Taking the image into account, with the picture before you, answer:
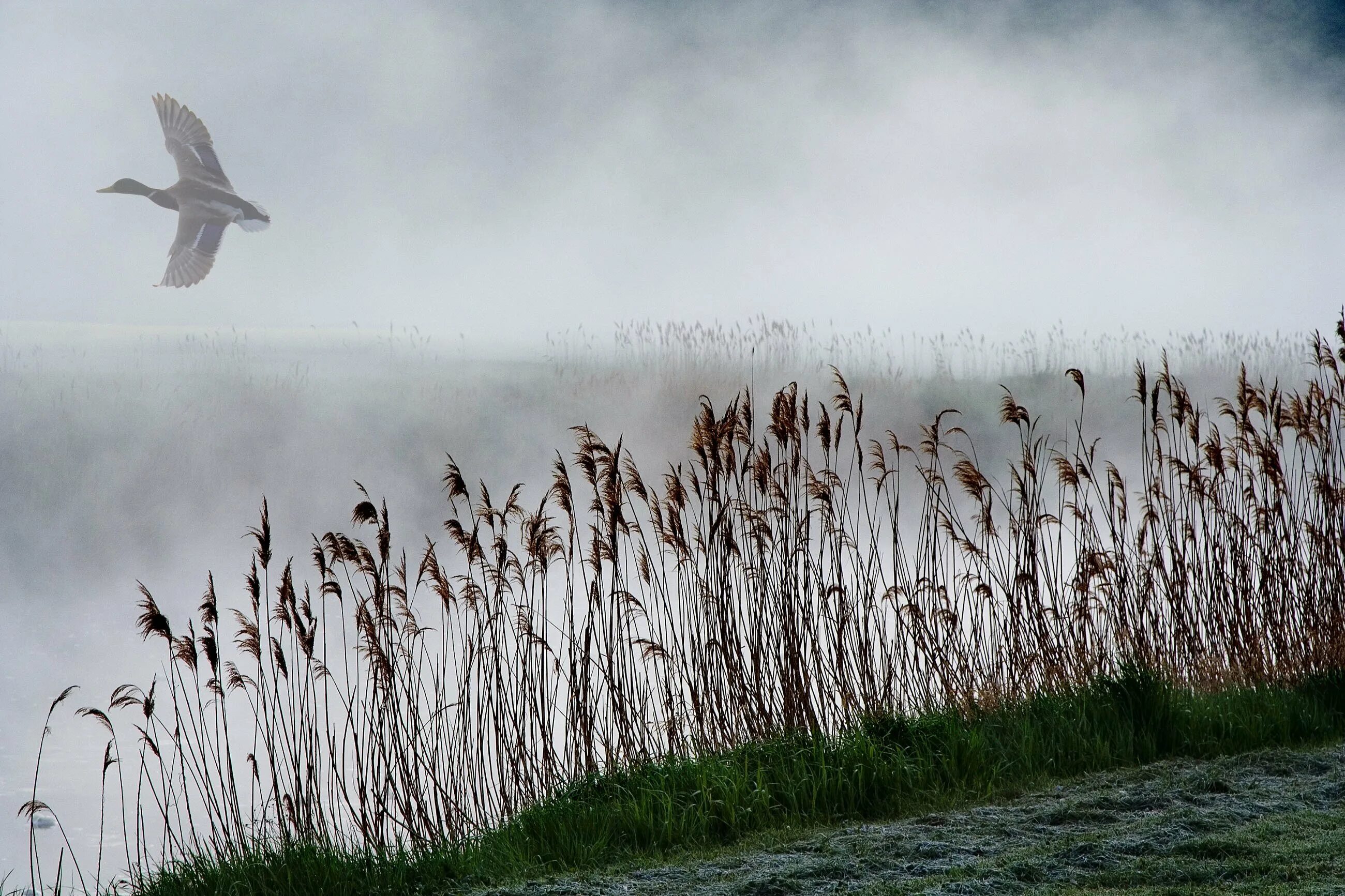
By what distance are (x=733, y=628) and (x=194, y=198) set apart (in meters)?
6.75

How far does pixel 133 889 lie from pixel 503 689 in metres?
1.19

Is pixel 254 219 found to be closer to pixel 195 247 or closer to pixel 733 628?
pixel 195 247

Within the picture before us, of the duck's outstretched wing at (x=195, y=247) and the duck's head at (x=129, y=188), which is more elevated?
the duck's head at (x=129, y=188)

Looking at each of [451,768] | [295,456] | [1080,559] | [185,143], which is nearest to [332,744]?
[451,768]

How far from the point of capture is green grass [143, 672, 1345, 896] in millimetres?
2654

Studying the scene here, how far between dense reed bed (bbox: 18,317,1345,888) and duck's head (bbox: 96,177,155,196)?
632 cm

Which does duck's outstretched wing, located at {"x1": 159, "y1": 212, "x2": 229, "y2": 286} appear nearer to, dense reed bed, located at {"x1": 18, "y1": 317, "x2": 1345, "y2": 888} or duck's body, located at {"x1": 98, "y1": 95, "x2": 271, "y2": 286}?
duck's body, located at {"x1": 98, "y1": 95, "x2": 271, "y2": 286}

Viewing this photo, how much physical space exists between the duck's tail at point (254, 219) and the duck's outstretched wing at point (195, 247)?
0.15m

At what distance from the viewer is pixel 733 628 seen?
3605 millimetres

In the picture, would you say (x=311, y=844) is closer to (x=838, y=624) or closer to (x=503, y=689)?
(x=503, y=689)

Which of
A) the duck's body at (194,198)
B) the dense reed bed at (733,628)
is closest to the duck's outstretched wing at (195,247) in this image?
the duck's body at (194,198)

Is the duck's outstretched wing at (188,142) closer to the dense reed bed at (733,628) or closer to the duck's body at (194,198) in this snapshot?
the duck's body at (194,198)

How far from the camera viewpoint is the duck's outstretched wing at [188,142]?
320 inches

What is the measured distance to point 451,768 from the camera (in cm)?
340
